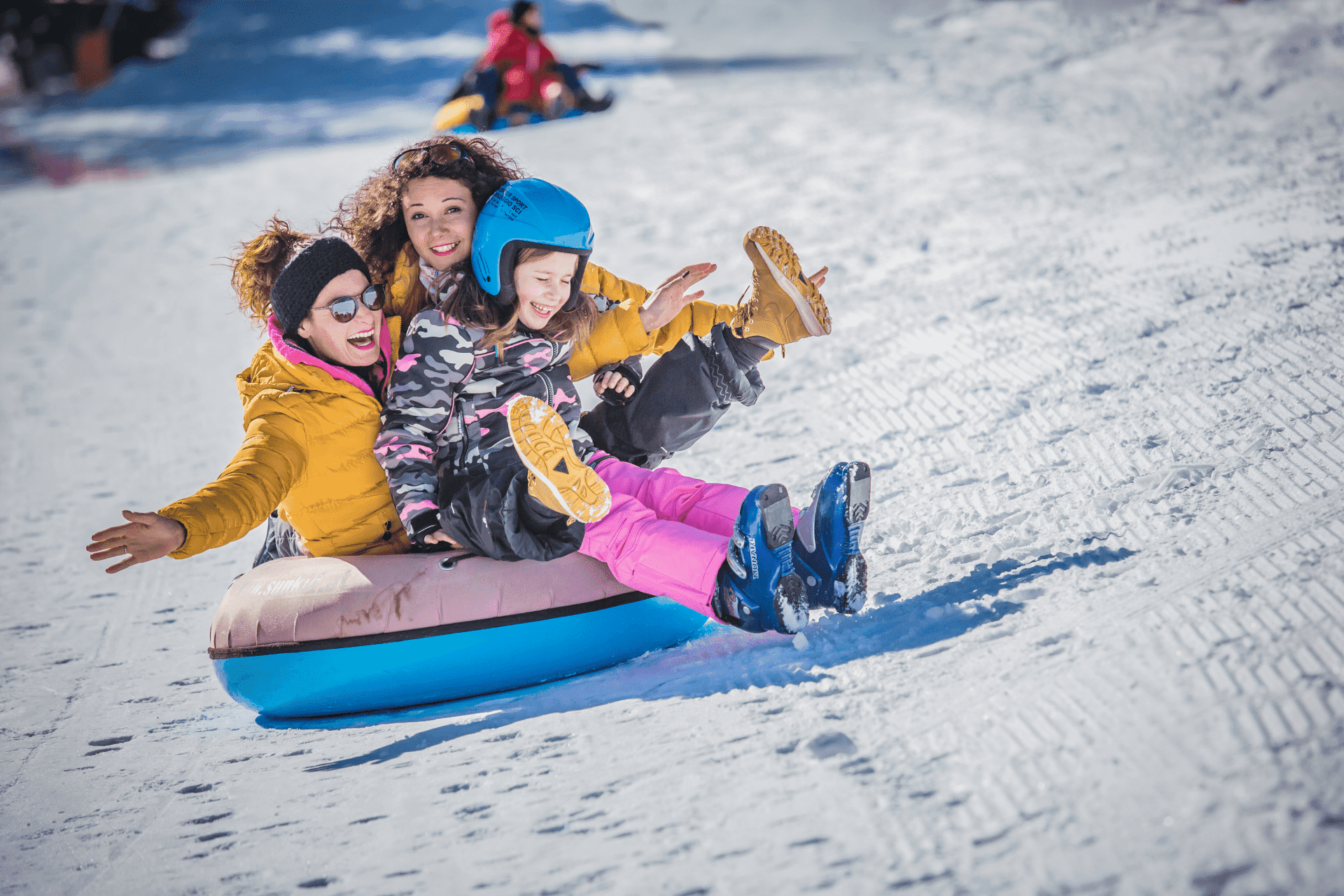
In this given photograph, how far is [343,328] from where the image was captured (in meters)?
2.29

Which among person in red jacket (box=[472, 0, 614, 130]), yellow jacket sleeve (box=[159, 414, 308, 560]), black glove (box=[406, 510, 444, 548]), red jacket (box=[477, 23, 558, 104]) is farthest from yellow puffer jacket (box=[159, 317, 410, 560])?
red jacket (box=[477, 23, 558, 104])

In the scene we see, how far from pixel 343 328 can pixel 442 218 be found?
36 centimetres

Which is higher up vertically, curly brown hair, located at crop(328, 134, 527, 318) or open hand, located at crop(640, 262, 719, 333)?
curly brown hair, located at crop(328, 134, 527, 318)

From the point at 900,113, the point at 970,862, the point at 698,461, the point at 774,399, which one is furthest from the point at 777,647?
the point at 900,113

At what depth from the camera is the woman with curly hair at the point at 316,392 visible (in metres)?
2.22

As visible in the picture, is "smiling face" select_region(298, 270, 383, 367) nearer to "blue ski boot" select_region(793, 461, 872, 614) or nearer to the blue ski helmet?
the blue ski helmet

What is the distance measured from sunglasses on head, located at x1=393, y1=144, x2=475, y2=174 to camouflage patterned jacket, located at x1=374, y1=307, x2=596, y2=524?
0.37 metres

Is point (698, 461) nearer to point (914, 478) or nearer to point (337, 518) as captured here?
point (914, 478)

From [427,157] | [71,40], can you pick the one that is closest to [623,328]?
[427,157]

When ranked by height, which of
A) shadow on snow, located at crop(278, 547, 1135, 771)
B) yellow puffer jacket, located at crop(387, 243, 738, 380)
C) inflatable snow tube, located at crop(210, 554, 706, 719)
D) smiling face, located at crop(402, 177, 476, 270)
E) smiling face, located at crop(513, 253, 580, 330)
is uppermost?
smiling face, located at crop(402, 177, 476, 270)

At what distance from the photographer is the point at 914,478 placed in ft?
9.46

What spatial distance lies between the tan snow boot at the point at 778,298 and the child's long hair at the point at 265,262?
110 centimetres

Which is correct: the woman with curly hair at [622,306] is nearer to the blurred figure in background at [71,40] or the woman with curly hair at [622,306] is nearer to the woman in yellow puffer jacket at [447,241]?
the woman in yellow puffer jacket at [447,241]

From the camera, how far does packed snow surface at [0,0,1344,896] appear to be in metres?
1.57
